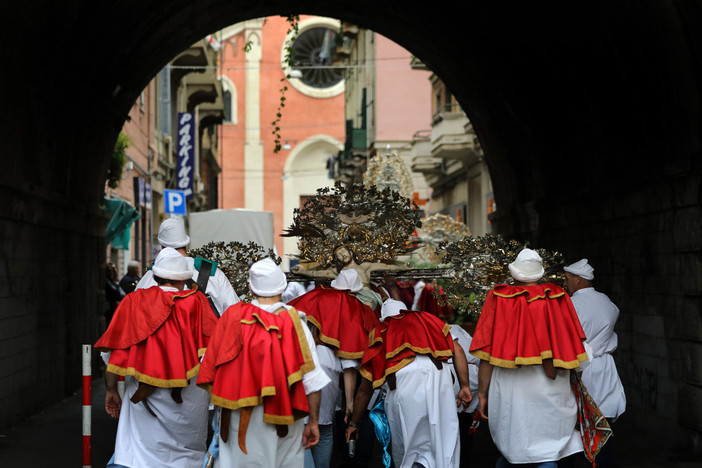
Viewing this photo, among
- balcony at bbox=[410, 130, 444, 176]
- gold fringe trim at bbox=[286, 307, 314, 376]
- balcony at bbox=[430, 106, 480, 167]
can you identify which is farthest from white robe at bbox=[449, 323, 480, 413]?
balcony at bbox=[410, 130, 444, 176]

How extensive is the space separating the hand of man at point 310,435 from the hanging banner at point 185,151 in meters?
27.4

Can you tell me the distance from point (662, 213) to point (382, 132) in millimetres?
32205

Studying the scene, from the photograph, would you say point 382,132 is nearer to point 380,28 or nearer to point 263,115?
point 263,115

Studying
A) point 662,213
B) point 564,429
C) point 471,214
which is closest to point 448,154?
point 471,214

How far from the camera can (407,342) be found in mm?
7766

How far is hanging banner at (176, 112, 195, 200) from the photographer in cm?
3316

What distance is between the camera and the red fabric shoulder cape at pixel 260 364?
5.90 meters

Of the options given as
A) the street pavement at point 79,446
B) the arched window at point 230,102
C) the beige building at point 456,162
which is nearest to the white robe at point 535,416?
the street pavement at point 79,446

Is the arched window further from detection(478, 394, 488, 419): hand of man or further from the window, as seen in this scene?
detection(478, 394, 488, 419): hand of man

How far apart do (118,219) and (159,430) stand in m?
14.0

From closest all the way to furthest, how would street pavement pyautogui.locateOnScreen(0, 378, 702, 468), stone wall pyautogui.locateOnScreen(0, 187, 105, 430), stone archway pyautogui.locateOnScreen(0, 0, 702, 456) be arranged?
street pavement pyautogui.locateOnScreen(0, 378, 702, 468) < stone archway pyautogui.locateOnScreen(0, 0, 702, 456) < stone wall pyautogui.locateOnScreen(0, 187, 105, 430)

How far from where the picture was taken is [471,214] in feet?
101

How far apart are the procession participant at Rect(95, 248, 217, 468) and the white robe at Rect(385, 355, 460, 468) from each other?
5.13ft

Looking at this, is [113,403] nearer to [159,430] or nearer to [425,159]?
[159,430]
